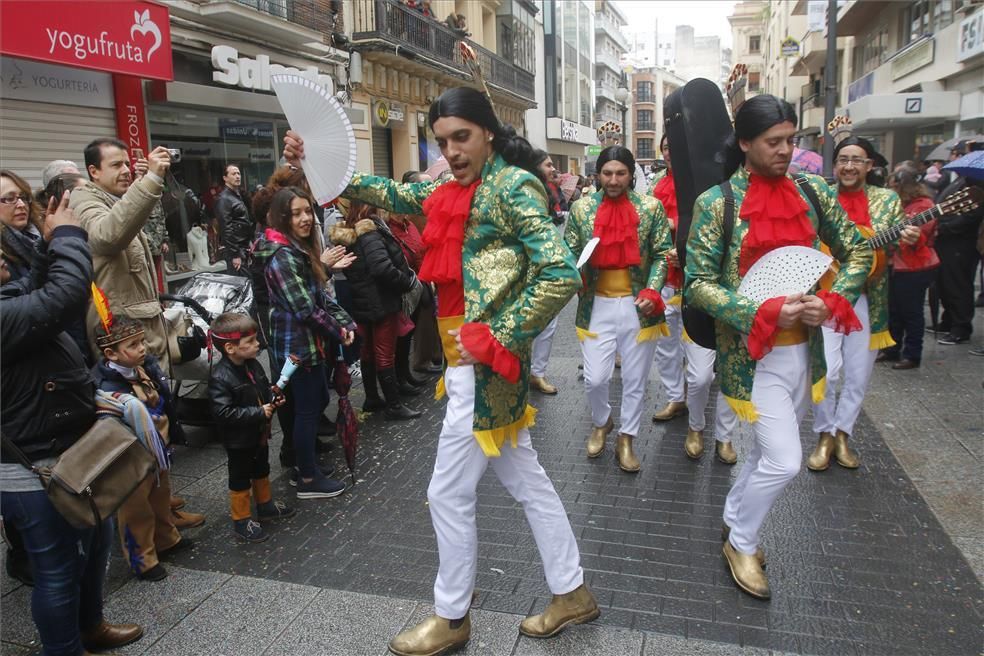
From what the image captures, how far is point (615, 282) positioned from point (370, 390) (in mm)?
2471

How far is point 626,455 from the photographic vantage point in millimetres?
4805

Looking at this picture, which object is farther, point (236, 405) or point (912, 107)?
point (912, 107)

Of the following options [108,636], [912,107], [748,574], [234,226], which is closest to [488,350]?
[748,574]

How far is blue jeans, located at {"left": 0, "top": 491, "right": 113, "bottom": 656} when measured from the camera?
101 inches

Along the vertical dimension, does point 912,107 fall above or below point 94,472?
above

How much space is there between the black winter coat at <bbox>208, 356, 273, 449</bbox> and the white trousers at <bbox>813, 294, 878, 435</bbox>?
341 centimetres

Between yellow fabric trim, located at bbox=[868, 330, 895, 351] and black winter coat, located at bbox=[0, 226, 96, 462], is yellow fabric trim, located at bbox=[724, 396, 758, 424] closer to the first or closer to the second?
yellow fabric trim, located at bbox=[868, 330, 895, 351]

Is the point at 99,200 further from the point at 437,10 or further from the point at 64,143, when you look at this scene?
the point at 437,10

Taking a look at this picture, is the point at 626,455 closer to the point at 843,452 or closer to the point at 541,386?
the point at 843,452

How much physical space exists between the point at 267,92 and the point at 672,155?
38.1 feet

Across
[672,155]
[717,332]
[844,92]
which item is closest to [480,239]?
[717,332]

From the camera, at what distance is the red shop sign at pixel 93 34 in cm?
809

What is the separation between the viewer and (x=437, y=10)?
74.3 feet

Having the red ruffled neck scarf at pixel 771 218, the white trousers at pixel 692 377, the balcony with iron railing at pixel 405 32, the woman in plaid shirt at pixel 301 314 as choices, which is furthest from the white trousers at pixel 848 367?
the balcony with iron railing at pixel 405 32
